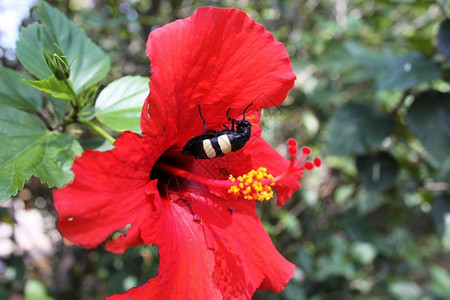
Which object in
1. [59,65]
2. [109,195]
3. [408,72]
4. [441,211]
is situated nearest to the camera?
[109,195]

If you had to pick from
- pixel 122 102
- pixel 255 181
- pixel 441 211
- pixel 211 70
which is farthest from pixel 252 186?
pixel 441 211

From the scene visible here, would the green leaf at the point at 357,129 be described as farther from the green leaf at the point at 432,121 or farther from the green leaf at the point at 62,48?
the green leaf at the point at 62,48

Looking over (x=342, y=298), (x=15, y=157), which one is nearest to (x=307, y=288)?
(x=342, y=298)

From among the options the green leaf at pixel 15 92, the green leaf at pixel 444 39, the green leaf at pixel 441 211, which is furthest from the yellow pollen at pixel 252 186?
the green leaf at pixel 441 211

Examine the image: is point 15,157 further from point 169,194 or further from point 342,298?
point 342,298

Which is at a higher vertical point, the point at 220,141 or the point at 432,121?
the point at 220,141

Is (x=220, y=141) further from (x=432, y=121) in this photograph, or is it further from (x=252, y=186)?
(x=432, y=121)
